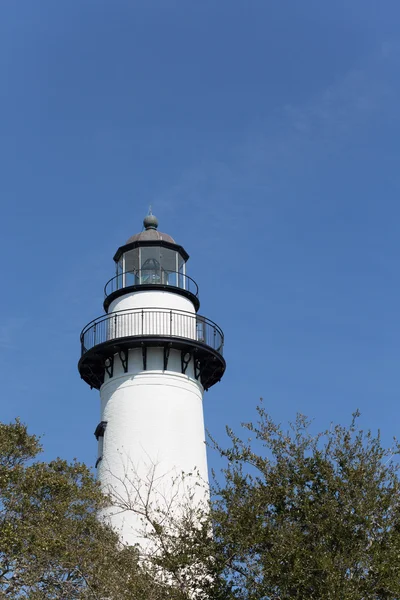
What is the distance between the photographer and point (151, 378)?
91.7 ft

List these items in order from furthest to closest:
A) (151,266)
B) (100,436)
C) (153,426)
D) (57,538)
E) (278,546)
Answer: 1. (151,266)
2. (100,436)
3. (153,426)
4. (57,538)
5. (278,546)

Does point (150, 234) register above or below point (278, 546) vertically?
above

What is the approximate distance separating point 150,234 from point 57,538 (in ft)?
44.0

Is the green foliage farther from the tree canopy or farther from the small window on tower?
the small window on tower

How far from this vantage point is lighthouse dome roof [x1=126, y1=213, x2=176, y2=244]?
30641mm

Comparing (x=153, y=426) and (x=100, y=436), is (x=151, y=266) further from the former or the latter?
(x=100, y=436)

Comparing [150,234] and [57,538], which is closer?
[57,538]

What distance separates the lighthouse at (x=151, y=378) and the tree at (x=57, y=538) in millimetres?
2177

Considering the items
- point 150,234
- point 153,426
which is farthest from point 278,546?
point 150,234

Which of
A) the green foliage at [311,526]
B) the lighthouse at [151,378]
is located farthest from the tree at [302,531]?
the lighthouse at [151,378]

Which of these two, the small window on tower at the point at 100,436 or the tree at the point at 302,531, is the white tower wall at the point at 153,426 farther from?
the tree at the point at 302,531

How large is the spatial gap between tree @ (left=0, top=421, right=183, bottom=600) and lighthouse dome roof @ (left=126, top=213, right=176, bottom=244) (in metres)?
9.36

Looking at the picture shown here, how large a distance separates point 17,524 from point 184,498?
241 inches

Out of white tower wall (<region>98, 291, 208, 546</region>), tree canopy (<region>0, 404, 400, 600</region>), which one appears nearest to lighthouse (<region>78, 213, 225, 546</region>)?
white tower wall (<region>98, 291, 208, 546</region>)
